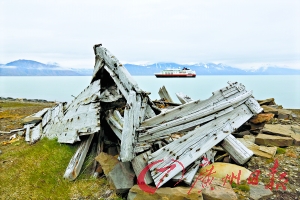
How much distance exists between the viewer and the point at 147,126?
5168 mm

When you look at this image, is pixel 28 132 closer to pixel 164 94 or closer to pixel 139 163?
pixel 139 163

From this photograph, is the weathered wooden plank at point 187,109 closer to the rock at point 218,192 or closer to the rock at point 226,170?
the rock at point 226,170

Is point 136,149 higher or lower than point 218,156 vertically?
higher

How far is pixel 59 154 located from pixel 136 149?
2.57 meters

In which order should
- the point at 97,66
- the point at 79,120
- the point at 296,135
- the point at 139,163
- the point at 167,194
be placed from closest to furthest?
the point at 167,194, the point at 139,163, the point at 79,120, the point at 296,135, the point at 97,66

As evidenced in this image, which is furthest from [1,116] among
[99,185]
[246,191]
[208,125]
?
[246,191]

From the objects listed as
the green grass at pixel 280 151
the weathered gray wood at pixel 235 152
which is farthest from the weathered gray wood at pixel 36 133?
the green grass at pixel 280 151

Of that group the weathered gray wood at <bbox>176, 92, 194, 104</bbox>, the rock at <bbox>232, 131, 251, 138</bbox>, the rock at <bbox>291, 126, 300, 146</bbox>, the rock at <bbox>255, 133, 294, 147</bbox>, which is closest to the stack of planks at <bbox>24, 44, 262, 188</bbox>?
the rock at <bbox>255, 133, 294, 147</bbox>

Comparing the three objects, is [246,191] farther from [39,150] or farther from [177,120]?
[39,150]

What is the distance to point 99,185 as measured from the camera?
208 inches

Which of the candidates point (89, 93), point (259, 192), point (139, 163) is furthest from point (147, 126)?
point (89, 93)

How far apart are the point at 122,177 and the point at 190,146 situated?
152cm

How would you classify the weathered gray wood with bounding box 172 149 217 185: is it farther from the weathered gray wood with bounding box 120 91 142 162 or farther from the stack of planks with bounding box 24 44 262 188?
the weathered gray wood with bounding box 120 91 142 162

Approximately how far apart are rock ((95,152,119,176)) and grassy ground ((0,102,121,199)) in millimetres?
289
